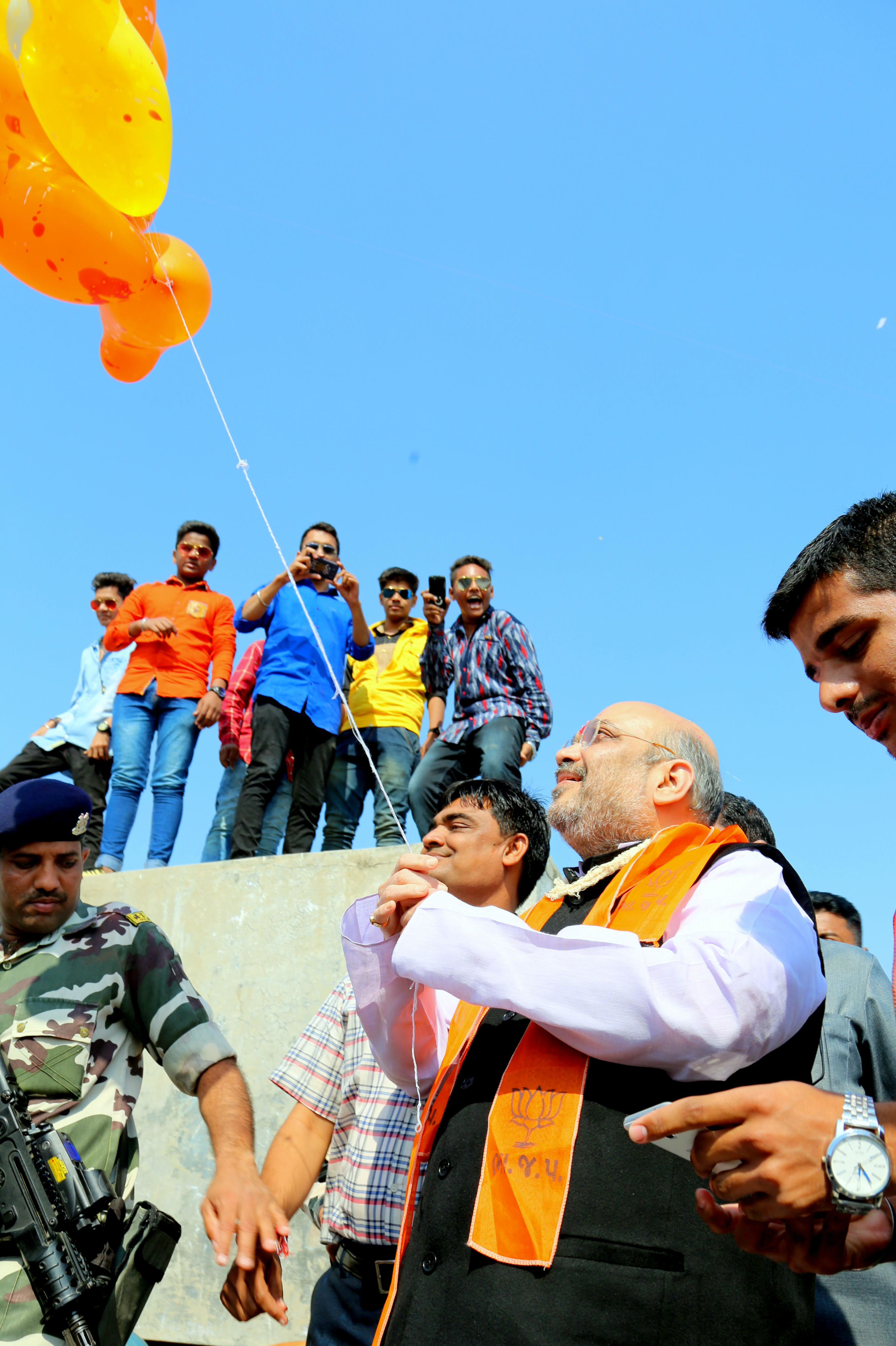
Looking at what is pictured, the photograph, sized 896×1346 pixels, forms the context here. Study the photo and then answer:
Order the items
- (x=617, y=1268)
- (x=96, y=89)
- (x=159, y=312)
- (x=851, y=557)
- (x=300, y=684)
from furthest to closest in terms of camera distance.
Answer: (x=300, y=684) < (x=159, y=312) < (x=96, y=89) < (x=851, y=557) < (x=617, y=1268)

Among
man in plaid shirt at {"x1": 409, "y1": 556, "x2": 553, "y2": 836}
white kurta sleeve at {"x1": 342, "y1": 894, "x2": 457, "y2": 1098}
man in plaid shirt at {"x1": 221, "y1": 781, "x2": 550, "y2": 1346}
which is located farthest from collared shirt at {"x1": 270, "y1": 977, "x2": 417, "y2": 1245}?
man in plaid shirt at {"x1": 409, "y1": 556, "x2": 553, "y2": 836}

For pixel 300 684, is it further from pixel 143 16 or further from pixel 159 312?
pixel 143 16

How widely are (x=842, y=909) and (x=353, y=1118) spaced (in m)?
1.96

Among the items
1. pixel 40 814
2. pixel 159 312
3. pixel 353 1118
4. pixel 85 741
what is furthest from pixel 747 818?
pixel 85 741

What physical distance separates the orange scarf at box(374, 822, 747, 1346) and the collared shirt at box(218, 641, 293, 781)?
13.6 ft

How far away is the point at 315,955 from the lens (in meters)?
4.66

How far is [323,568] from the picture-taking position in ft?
19.1

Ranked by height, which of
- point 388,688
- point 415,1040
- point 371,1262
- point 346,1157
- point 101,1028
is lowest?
point 371,1262

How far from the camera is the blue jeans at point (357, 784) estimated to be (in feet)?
19.1

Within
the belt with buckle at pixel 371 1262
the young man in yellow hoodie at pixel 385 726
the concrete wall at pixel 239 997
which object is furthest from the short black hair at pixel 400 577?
the belt with buckle at pixel 371 1262

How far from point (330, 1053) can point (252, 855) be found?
8.63 ft

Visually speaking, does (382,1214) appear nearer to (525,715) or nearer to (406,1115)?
(406,1115)

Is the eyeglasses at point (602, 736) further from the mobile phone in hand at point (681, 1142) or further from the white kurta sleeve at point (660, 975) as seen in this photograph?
the mobile phone in hand at point (681, 1142)

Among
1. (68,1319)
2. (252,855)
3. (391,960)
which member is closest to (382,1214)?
(68,1319)
